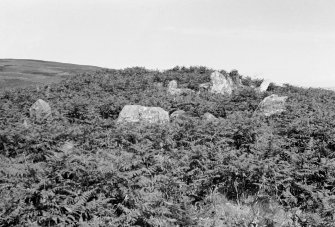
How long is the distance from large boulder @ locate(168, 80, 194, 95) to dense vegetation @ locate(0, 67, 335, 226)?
33.8 feet

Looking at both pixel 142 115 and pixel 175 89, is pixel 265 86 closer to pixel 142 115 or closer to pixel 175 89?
pixel 175 89

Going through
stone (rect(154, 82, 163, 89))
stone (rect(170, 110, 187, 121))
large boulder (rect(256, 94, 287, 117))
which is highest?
stone (rect(154, 82, 163, 89))

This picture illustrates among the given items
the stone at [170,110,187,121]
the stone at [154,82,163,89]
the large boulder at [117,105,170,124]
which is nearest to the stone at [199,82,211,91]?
the stone at [154,82,163,89]

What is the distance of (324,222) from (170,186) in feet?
11.9

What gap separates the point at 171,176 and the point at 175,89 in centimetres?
1747

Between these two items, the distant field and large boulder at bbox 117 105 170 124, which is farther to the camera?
the distant field

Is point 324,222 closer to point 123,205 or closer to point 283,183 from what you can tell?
point 283,183

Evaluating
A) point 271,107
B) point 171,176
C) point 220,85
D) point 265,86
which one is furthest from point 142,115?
point 265,86

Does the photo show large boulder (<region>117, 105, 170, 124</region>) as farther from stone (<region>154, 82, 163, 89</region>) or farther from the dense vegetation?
stone (<region>154, 82, 163, 89</region>)

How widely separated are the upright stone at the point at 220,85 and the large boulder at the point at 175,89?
2.07m

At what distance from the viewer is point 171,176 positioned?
8484 mm

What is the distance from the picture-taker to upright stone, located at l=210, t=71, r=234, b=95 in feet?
83.5

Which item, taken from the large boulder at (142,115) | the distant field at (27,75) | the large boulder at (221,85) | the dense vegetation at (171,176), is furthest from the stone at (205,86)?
the distant field at (27,75)

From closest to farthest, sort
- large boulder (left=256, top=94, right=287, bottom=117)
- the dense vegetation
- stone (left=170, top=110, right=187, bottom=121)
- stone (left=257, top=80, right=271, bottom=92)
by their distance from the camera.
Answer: the dense vegetation → stone (left=170, top=110, right=187, bottom=121) → large boulder (left=256, top=94, right=287, bottom=117) → stone (left=257, top=80, right=271, bottom=92)
